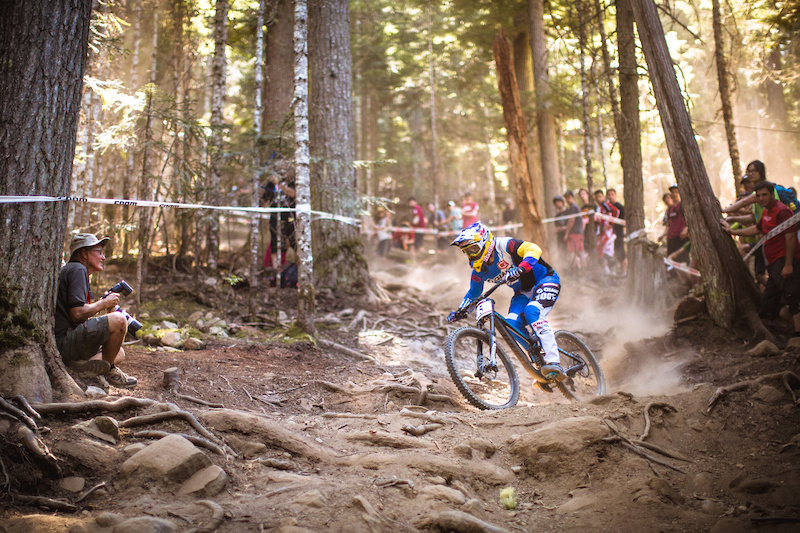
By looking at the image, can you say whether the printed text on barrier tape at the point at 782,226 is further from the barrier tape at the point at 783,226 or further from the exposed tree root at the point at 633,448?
the exposed tree root at the point at 633,448

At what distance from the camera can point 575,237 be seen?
13.8m

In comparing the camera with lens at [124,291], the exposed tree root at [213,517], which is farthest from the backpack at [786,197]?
the camera with lens at [124,291]

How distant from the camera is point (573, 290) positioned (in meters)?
12.2

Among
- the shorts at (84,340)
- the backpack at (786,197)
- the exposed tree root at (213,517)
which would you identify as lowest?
the exposed tree root at (213,517)

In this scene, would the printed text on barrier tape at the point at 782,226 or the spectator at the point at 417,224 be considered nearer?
the printed text on barrier tape at the point at 782,226

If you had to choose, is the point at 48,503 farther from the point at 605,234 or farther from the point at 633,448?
the point at 605,234

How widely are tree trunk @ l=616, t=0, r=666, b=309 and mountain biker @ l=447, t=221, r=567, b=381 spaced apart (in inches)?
→ 149

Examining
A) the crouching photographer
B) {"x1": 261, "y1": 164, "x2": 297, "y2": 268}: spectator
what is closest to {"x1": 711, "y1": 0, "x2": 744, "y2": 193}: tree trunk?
{"x1": 261, "y1": 164, "x2": 297, "y2": 268}: spectator

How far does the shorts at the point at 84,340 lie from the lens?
4.59 m

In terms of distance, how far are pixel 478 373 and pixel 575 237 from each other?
9.03 metres

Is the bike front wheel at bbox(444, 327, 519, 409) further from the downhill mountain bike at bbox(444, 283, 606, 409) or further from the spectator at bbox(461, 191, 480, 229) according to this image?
the spectator at bbox(461, 191, 480, 229)

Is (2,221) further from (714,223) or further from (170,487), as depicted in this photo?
(714,223)

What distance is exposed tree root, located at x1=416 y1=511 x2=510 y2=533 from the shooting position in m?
3.05

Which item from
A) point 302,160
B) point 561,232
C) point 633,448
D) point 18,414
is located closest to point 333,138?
point 302,160
